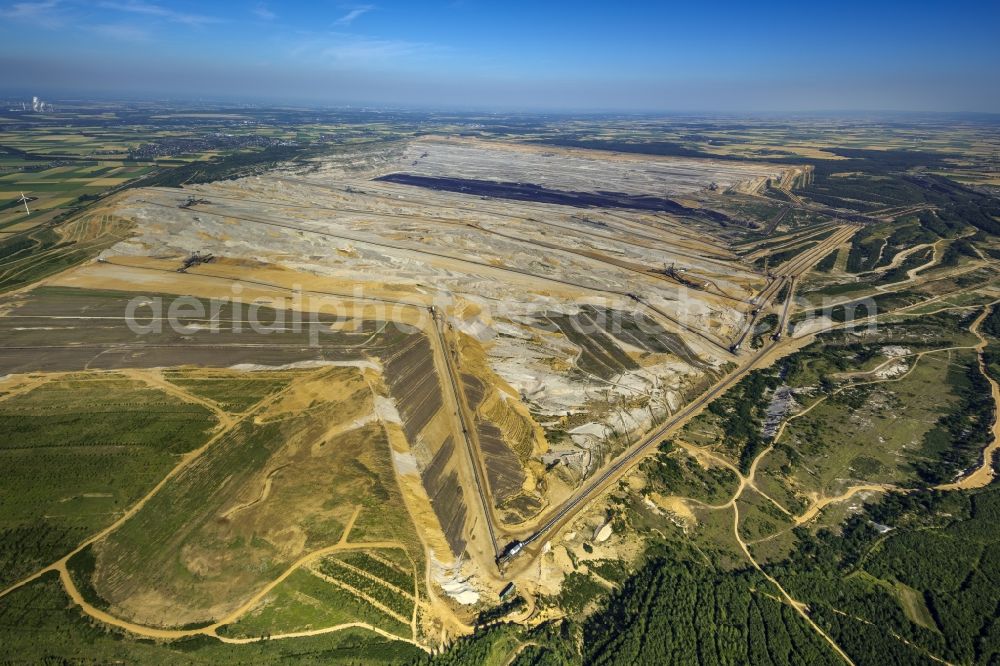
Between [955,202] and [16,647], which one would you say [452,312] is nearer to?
[16,647]

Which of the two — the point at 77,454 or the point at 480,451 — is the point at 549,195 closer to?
the point at 480,451

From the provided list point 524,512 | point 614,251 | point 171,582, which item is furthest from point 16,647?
point 614,251

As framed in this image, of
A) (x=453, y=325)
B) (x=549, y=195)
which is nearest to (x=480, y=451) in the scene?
(x=453, y=325)

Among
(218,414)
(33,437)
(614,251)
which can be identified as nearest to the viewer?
(33,437)

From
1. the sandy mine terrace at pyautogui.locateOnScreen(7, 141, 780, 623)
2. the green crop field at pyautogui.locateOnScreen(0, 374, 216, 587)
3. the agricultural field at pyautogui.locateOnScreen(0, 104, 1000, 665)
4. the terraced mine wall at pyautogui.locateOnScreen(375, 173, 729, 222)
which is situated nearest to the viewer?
the agricultural field at pyautogui.locateOnScreen(0, 104, 1000, 665)

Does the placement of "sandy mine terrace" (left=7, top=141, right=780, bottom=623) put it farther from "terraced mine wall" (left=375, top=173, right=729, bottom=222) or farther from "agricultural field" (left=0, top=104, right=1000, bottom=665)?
"terraced mine wall" (left=375, top=173, right=729, bottom=222)

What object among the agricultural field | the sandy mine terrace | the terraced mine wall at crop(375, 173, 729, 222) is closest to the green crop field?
the agricultural field
